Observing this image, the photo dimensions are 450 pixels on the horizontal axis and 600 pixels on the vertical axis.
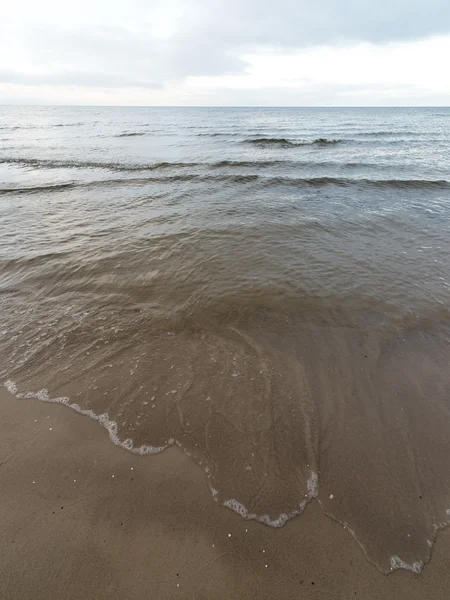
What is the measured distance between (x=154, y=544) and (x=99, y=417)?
6.78ft

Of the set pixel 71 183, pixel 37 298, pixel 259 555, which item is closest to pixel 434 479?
pixel 259 555

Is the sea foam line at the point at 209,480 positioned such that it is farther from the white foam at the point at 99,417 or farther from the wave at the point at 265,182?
the wave at the point at 265,182

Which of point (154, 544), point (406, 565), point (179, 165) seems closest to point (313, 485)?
point (406, 565)

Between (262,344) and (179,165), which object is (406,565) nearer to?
(262,344)

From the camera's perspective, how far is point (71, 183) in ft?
65.0

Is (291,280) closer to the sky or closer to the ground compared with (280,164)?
closer to the ground

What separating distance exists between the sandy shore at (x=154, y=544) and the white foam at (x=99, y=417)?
0.50ft

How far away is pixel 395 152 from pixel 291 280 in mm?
31114

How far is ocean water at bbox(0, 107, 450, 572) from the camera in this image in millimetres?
3943

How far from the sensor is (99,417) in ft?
15.6

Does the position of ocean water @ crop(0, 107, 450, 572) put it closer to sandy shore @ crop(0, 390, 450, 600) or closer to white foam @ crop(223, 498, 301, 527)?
A: white foam @ crop(223, 498, 301, 527)

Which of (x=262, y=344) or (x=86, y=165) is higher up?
(x=86, y=165)

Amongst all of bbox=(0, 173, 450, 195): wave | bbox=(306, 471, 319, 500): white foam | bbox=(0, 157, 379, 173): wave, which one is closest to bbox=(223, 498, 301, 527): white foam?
bbox=(306, 471, 319, 500): white foam

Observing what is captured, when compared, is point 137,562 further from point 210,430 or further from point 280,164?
point 280,164
